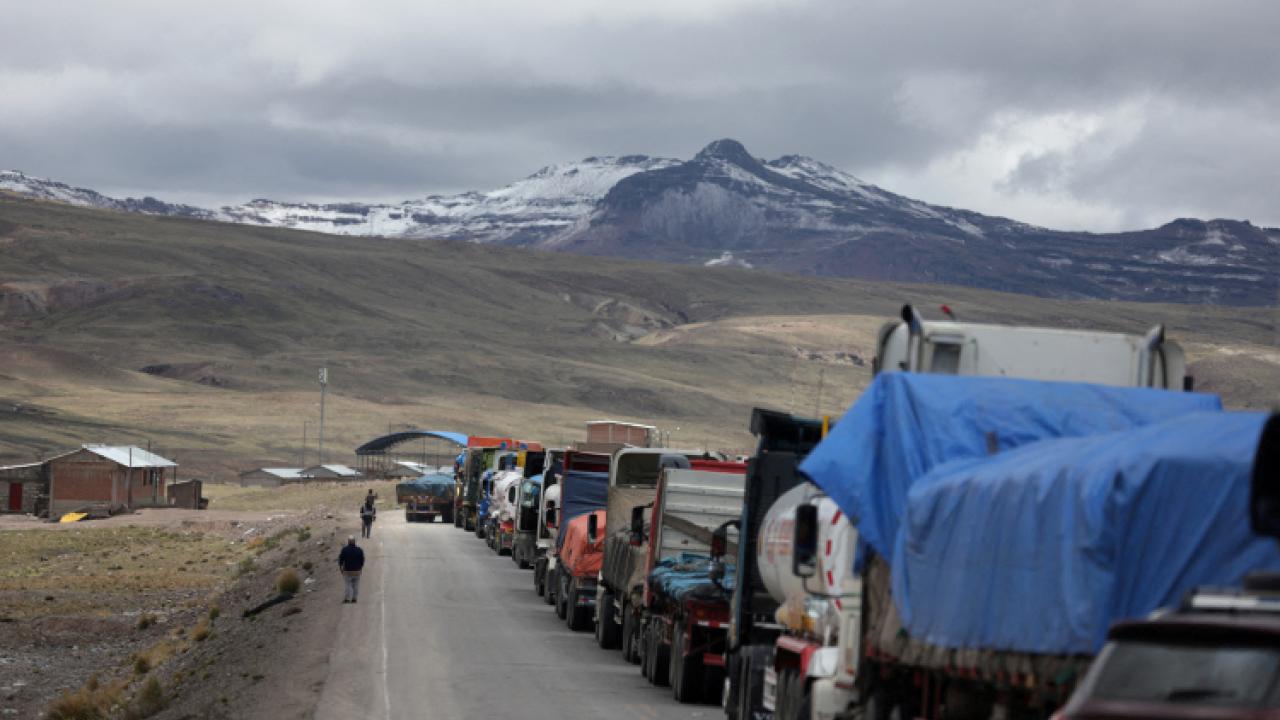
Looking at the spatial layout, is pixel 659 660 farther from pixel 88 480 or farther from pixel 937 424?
pixel 88 480

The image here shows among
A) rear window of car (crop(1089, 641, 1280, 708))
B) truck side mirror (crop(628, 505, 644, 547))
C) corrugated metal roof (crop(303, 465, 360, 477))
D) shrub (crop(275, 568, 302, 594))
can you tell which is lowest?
shrub (crop(275, 568, 302, 594))

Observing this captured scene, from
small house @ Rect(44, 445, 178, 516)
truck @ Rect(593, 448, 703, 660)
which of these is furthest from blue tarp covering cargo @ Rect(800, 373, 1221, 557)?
small house @ Rect(44, 445, 178, 516)

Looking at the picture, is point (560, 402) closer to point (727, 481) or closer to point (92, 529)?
point (92, 529)

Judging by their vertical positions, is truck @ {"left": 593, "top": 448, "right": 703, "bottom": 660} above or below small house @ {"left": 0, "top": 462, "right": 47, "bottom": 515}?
above

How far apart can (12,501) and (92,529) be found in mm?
14855

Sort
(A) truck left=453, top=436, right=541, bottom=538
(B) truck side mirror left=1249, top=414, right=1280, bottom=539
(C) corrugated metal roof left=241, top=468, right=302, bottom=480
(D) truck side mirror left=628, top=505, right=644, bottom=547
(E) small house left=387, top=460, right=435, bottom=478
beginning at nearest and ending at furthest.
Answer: (B) truck side mirror left=1249, top=414, right=1280, bottom=539 < (D) truck side mirror left=628, top=505, right=644, bottom=547 < (A) truck left=453, top=436, right=541, bottom=538 < (C) corrugated metal roof left=241, top=468, right=302, bottom=480 < (E) small house left=387, top=460, right=435, bottom=478

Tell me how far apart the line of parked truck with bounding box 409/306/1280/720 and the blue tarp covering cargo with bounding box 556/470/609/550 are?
17539 millimetres

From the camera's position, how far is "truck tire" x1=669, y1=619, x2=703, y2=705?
19.2 metres

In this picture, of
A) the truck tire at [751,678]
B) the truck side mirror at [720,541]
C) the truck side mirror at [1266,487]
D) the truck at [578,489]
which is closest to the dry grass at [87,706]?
the truck side mirror at [720,541]

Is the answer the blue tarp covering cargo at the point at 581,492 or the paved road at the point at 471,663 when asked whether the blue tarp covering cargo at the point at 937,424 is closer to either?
the paved road at the point at 471,663

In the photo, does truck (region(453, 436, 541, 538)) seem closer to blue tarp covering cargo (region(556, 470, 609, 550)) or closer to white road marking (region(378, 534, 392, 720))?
white road marking (region(378, 534, 392, 720))

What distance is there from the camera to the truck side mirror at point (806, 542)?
1243cm

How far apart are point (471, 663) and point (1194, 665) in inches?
678

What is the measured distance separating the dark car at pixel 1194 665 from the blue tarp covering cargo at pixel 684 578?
38.5ft
